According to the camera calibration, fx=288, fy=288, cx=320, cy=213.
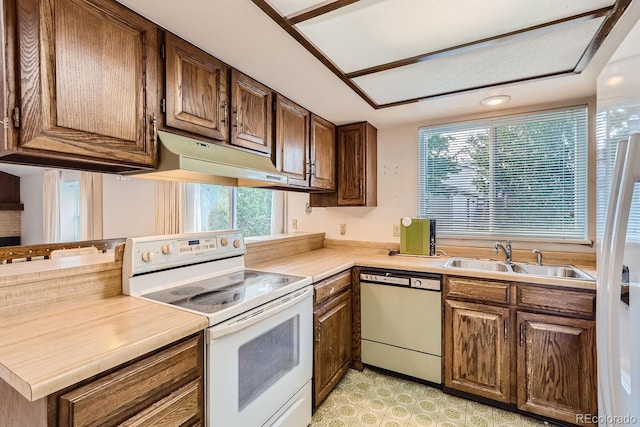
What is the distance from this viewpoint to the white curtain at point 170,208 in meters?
3.46

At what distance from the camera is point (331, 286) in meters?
2.01

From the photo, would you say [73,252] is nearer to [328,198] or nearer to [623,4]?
[328,198]

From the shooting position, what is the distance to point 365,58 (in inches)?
62.3

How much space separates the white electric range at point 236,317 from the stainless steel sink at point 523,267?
50.6 inches

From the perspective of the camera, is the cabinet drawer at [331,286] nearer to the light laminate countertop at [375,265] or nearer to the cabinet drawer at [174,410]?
the light laminate countertop at [375,265]

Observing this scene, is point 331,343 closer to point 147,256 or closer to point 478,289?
point 478,289

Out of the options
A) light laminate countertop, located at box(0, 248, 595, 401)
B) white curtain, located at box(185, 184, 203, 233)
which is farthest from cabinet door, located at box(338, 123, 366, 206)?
white curtain, located at box(185, 184, 203, 233)

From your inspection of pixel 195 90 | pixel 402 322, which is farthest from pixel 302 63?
pixel 402 322

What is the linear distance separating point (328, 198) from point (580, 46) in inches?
78.9

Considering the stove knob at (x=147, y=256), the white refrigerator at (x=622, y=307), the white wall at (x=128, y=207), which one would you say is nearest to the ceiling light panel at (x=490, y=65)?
the white refrigerator at (x=622, y=307)

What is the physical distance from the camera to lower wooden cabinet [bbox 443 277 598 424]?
167 centimetres

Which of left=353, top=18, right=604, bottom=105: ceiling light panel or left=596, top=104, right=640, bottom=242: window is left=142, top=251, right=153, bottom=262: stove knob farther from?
left=596, top=104, right=640, bottom=242: window

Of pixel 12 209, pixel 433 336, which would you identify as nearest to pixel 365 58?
pixel 433 336

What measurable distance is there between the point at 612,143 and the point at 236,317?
1.44m
